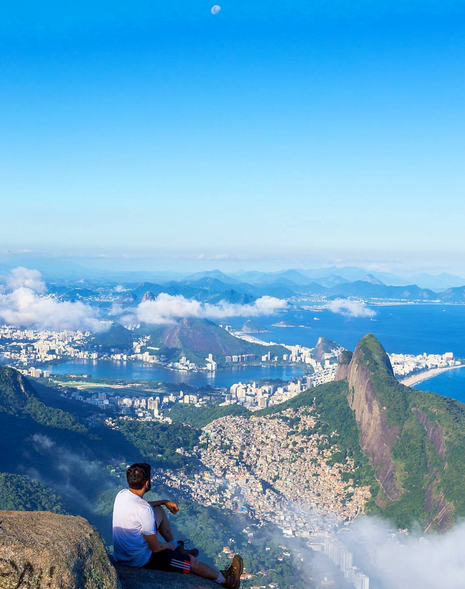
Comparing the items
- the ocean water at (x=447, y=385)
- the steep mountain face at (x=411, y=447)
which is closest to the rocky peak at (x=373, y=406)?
→ the steep mountain face at (x=411, y=447)

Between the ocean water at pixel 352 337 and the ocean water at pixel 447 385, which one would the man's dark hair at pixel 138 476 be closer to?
the ocean water at pixel 447 385

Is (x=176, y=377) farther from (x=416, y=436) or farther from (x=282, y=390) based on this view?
(x=416, y=436)

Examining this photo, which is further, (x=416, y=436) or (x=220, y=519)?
(x=416, y=436)

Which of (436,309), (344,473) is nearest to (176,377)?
(344,473)

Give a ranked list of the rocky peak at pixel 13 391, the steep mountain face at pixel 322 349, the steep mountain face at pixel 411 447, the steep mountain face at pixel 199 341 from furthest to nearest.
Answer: the steep mountain face at pixel 199 341 < the steep mountain face at pixel 322 349 < the rocky peak at pixel 13 391 < the steep mountain face at pixel 411 447

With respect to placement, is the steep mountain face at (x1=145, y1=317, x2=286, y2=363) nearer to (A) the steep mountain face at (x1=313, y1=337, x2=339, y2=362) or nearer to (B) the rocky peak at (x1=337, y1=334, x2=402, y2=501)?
(A) the steep mountain face at (x1=313, y1=337, x2=339, y2=362)

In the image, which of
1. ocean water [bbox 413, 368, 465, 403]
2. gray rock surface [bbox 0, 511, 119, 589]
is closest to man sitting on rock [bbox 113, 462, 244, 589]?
gray rock surface [bbox 0, 511, 119, 589]

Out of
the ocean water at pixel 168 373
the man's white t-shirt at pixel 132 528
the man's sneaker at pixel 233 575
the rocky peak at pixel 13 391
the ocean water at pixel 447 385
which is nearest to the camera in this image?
the man's white t-shirt at pixel 132 528
